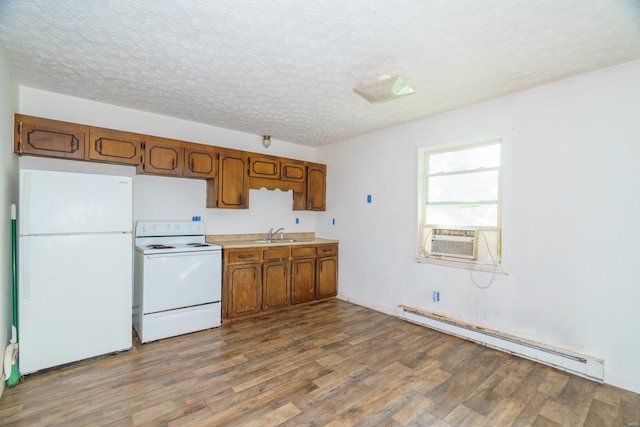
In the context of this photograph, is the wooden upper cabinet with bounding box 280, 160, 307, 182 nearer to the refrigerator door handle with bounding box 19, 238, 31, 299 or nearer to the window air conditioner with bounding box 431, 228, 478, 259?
Result: the window air conditioner with bounding box 431, 228, 478, 259

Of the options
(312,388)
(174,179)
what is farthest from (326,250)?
(312,388)

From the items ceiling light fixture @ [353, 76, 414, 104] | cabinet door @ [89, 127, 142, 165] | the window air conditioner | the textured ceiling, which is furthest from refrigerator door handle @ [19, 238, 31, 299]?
the window air conditioner

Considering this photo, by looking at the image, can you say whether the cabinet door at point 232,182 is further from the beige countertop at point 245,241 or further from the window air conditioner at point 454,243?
the window air conditioner at point 454,243

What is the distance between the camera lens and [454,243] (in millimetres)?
3332

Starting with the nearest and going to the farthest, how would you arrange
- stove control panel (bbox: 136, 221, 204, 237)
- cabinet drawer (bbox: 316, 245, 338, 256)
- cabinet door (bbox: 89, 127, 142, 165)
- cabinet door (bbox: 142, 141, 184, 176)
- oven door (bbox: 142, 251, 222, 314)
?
cabinet door (bbox: 89, 127, 142, 165) → oven door (bbox: 142, 251, 222, 314) → cabinet door (bbox: 142, 141, 184, 176) → stove control panel (bbox: 136, 221, 204, 237) → cabinet drawer (bbox: 316, 245, 338, 256)

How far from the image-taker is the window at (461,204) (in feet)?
10.3

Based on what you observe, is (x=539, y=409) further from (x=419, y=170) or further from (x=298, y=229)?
(x=298, y=229)

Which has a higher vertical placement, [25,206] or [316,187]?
[316,187]

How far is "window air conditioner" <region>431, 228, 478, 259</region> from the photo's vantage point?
3191mm

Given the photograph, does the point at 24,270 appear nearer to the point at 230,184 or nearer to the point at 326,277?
the point at 230,184

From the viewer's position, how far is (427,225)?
3.68 meters

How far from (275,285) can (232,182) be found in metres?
1.54

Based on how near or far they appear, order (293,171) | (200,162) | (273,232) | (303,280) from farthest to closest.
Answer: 1. (273,232)
2. (293,171)
3. (303,280)
4. (200,162)

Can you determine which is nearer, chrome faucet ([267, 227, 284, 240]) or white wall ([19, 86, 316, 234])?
white wall ([19, 86, 316, 234])
